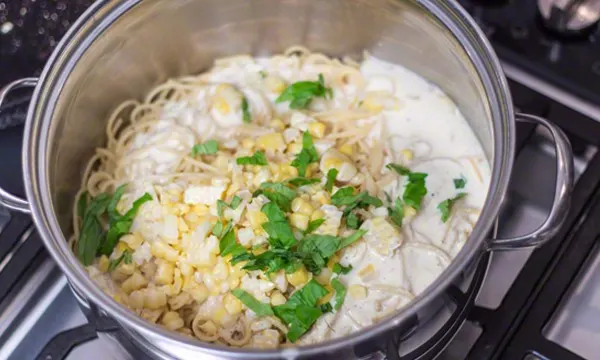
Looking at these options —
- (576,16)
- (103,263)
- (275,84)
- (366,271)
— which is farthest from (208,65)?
(576,16)

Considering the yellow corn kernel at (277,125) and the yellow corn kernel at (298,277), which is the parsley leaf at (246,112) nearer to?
the yellow corn kernel at (277,125)

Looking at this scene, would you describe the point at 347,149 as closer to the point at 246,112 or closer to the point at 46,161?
the point at 246,112

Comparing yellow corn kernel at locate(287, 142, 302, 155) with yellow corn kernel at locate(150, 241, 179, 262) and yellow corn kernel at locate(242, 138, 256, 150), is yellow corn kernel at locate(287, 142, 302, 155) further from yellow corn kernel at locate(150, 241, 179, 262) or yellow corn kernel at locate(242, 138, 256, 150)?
yellow corn kernel at locate(150, 241, 179, 262)

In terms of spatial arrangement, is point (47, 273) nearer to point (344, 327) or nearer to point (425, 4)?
point (344, 327)

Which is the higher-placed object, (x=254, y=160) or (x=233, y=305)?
(x=254, y=160)

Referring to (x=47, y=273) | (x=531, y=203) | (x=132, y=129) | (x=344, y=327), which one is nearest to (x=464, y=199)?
(x=531, y=203)

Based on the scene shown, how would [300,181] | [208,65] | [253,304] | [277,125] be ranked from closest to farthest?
[253,304] < [300,181] < [277,125] < [208,65]

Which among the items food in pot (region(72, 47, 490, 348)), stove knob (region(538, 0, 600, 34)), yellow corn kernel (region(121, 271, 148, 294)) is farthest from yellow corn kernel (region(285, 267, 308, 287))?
stove knob (region(538, 0, 600, 34))
